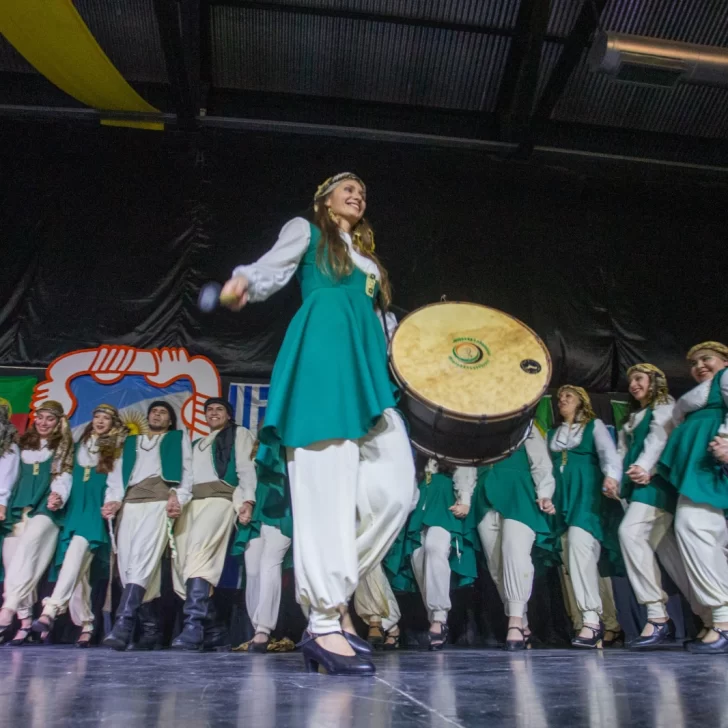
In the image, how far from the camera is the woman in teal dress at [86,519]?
4.22 m

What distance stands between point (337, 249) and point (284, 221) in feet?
12.3

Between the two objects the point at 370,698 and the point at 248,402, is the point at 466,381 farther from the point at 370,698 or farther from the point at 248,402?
the point at 248,402

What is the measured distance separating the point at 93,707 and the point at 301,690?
40 centimetres

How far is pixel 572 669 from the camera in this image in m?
1.92

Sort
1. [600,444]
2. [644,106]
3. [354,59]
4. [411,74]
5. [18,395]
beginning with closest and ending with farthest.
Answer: [600,444] < [18,395] < [354,59] < [411,74] < [644,106]

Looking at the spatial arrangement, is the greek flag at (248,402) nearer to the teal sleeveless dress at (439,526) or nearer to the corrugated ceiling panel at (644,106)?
the teal sleeveless dress at (439,526)

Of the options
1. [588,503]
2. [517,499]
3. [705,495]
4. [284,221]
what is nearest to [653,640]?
[705,495]

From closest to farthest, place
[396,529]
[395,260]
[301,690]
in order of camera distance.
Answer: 1. [301,690]
2. [396,529]
3. [395,260]

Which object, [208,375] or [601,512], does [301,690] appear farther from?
[208,375]

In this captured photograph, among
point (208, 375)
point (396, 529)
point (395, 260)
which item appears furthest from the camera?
point (395, 260)

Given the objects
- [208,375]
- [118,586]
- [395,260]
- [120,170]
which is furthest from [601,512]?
[120,170]

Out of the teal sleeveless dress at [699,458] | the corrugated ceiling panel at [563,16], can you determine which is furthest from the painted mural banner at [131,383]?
the corrugated ceiling panel at [563,16]

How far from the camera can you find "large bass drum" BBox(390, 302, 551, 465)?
6.71ft

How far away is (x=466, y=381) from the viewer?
2.10 m
